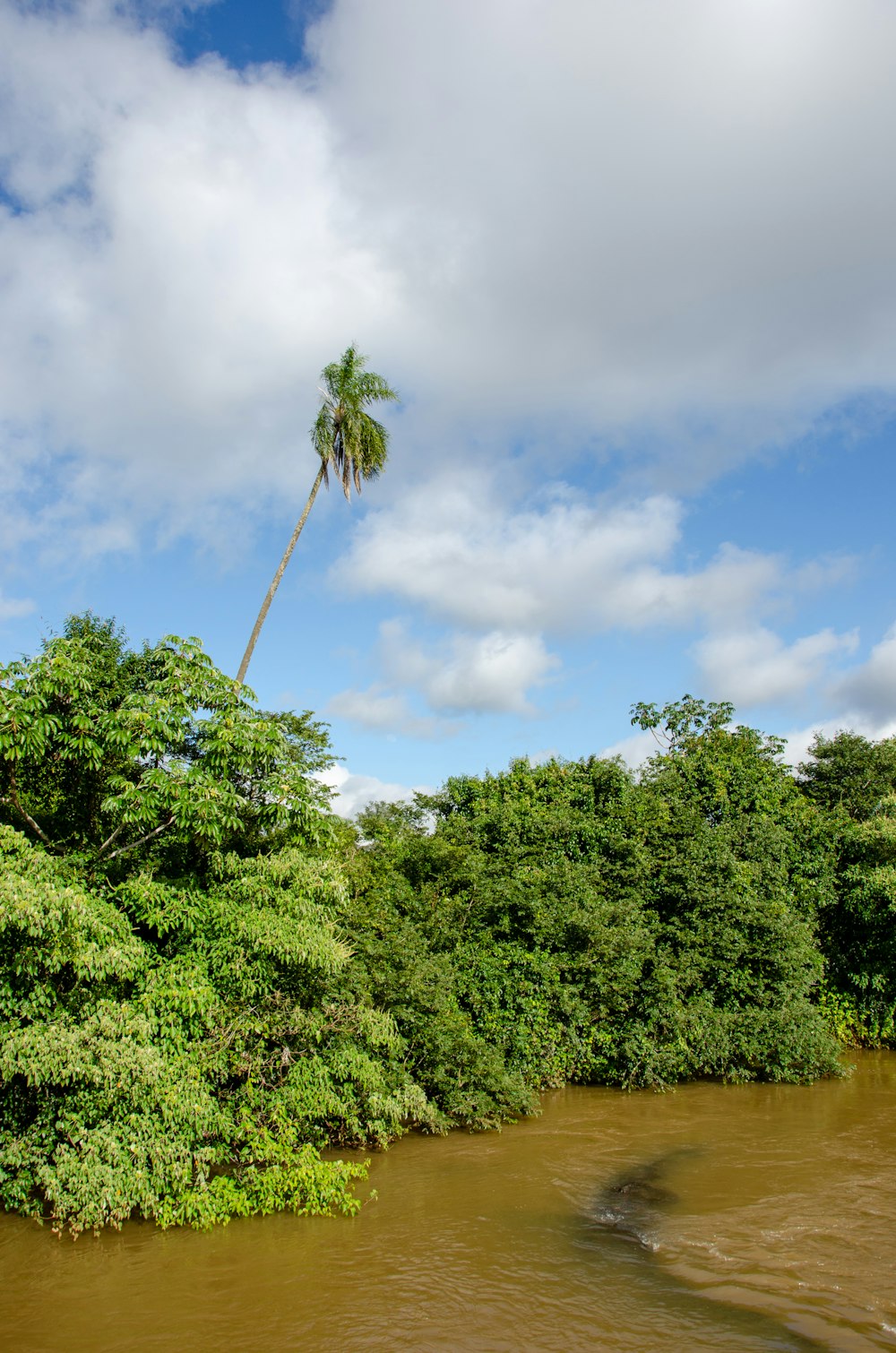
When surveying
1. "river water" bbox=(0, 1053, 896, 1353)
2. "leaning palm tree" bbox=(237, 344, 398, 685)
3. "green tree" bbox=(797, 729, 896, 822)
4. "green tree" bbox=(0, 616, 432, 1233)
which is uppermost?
"leaning palm tree" bbox=(237, 344, 398, 685)

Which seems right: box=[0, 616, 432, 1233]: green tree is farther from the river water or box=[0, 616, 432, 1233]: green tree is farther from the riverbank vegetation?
the river water

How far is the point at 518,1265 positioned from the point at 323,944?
3883mm

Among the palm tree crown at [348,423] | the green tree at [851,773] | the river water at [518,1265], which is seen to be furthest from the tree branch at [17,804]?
the green tree at [851,773]

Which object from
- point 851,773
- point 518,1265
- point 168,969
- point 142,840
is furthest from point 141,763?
point 851,773

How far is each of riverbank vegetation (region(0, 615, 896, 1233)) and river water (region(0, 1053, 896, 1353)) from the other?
69cm

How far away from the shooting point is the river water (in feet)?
23.9

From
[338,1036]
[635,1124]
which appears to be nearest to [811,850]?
[635,1124]

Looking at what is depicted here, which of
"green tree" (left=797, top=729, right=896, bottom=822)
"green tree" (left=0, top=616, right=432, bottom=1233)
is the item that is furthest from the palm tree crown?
"green tree" (left=797, top=729, right=896, bottom=822)

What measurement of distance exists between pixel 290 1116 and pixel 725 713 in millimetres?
20390

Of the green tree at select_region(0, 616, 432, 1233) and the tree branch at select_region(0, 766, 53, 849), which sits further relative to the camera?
the tree branch at select_region(0, 766, 53, 849)

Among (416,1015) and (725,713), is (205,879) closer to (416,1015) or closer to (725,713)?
(416,1015)

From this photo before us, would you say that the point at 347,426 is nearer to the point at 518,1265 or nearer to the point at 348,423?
the point at 348,423

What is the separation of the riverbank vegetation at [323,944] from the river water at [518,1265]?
0.69 meters

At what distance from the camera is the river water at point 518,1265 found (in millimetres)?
7281
